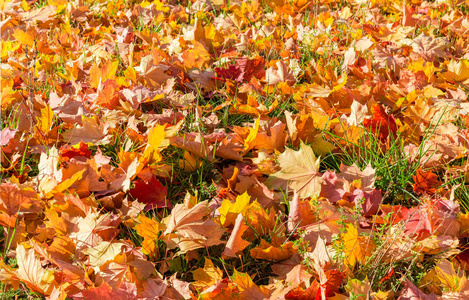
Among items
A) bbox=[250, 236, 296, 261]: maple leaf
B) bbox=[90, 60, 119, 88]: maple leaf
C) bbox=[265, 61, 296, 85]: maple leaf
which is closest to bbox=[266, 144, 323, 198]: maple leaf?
bbox=[250, 236, 296, 261]: maple leaf

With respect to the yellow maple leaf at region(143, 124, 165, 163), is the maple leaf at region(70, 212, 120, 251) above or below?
below

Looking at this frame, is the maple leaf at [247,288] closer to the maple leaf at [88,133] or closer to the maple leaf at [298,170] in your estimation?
the maple leaf at [298,170]

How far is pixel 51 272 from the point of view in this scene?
1261mm

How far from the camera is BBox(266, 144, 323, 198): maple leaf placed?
5.15 feet

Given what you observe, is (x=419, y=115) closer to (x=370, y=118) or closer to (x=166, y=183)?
(x=370, y=118)

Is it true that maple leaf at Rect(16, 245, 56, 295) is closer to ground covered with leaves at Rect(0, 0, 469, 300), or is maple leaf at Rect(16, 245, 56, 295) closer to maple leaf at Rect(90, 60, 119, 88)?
ground covered with leaves at Rect(0, 0, 469, 300)

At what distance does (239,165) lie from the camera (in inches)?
69.1

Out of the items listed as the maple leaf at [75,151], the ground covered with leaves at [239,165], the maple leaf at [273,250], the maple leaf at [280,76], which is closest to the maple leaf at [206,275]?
the ground covered with leaves at [239,165]

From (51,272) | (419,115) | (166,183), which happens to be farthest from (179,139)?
(419,115)

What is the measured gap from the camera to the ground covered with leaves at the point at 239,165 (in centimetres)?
129

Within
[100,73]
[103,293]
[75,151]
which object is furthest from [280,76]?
[103,293]

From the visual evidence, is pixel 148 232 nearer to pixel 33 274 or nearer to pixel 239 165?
pixel 33 274

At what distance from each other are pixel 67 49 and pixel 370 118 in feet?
6.20

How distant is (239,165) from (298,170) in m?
0.27
